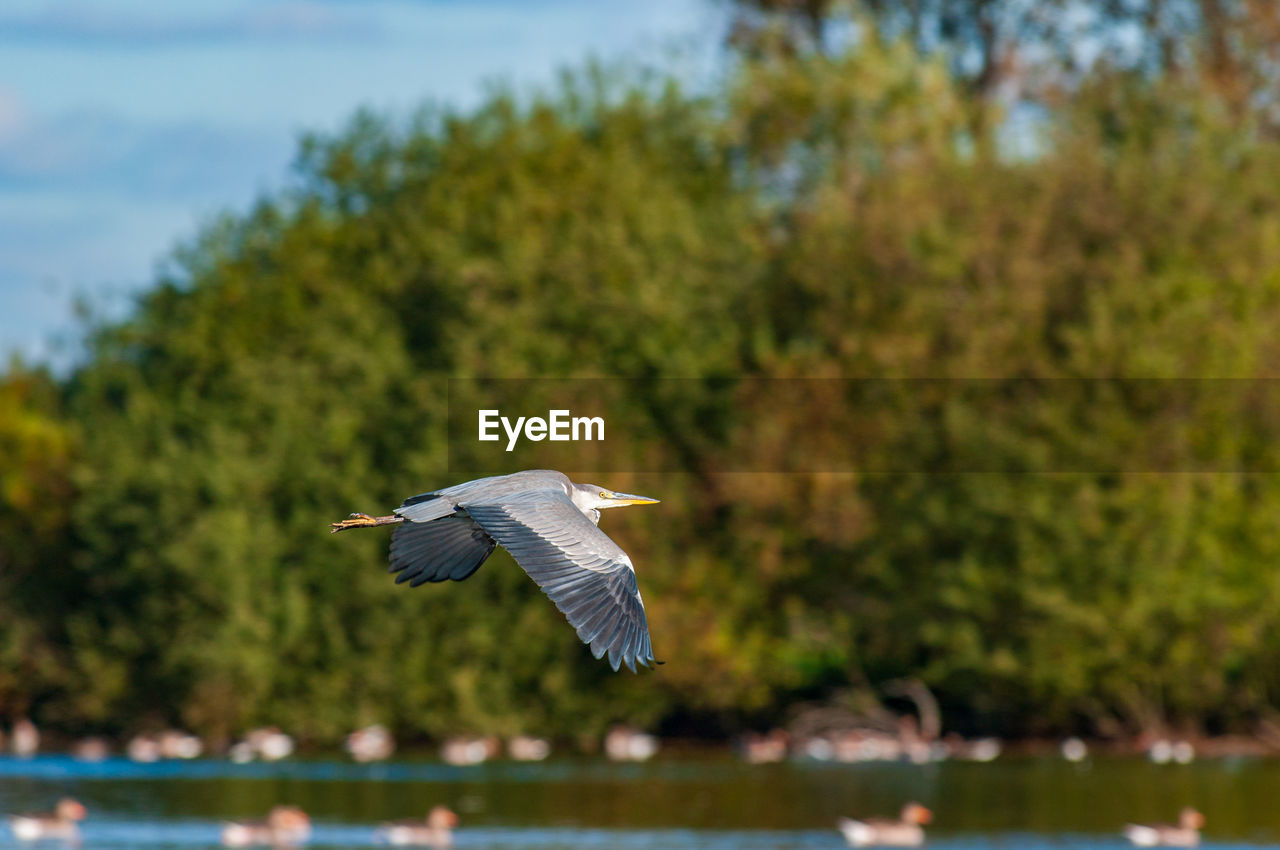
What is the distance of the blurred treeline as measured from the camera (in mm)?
34469

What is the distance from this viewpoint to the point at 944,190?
3691cm

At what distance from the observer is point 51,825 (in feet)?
84.6

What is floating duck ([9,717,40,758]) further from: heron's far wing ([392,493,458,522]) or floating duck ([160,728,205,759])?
heron's far wing ([392,493,458,522])

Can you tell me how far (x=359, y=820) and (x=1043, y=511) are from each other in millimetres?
11753

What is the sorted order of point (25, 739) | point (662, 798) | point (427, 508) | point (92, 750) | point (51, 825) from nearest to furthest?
1. point (427, 508)
2. point (51, 825)
3. point (662, 798)
4. point (92, 750)
5. point (25, 739)

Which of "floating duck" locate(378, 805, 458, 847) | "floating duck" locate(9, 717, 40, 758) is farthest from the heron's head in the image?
"floating duck" locate(9, 717, 40, 758)

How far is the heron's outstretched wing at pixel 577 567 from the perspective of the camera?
7637 millimetres

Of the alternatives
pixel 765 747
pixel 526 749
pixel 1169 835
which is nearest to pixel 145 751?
pixel 526 749

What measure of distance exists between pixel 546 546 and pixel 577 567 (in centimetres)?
16

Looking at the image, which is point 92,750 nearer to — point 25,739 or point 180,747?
point 25,739

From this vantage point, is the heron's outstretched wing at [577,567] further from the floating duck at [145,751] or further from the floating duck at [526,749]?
the floating duck at [145,751]

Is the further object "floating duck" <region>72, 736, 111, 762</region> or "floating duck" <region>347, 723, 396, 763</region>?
"floating duck" <region>72, 736, 111, 762</region>

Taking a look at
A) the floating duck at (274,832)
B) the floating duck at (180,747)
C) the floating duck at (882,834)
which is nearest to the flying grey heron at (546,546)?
the floating duck at (882,834)

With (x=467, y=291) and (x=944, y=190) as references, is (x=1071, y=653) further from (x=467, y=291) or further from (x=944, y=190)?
(x=467, y=291)
